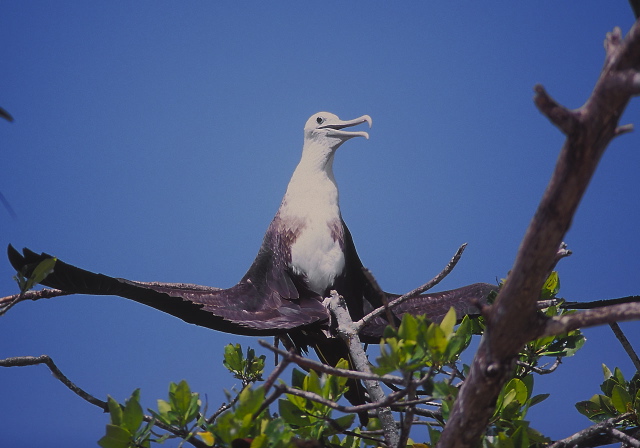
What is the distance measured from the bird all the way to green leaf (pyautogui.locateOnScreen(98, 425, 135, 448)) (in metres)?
0.47

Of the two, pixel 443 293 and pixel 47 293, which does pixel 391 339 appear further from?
pixel 47 293

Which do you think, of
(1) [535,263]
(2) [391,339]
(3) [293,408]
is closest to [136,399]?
(3) [293,408]

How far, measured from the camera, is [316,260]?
165 cm

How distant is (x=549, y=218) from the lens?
0.62 m

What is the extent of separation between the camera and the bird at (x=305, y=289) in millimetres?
1440

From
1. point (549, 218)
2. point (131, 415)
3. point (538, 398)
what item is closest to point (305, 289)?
point (538, 398)

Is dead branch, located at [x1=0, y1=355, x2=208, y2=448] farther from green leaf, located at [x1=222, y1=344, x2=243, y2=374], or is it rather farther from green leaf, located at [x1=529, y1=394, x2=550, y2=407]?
green leaf, located at [x1=529, y1=394, x2=550, y2=407]

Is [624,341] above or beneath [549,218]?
above

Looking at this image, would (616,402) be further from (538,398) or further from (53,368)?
(53,368)

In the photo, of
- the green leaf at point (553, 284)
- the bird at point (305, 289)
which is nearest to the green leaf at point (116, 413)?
the bird at point (305, 289)

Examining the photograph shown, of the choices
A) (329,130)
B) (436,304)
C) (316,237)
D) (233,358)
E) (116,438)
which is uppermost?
(329,130)

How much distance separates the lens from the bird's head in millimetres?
1932

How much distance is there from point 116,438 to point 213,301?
0.66 metres

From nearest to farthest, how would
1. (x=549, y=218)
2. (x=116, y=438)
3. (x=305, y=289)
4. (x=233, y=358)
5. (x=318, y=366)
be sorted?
(x=549, y=218)
(x=318, y=366)
(x=116, y=438)
(x=305, y=289)
(x=233, y=358)
